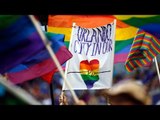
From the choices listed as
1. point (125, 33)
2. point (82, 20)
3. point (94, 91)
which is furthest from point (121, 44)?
point (94, 91)

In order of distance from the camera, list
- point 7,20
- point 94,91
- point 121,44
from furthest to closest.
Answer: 1. point 121,44
2. point 94,91
3. point 7,20

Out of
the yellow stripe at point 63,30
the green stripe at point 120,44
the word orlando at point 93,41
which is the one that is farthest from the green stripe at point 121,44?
the yellow stripe at point 63,30

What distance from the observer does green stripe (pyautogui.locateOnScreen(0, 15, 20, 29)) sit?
4058 mm

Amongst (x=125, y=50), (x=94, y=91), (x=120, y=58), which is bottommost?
(x=94, y=91)

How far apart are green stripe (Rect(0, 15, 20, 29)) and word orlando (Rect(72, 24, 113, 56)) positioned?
0.86 m

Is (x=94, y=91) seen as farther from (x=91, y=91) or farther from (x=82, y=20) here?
(x=82, y=20)

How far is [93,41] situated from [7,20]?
110cm

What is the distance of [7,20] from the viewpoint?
13.4ft
